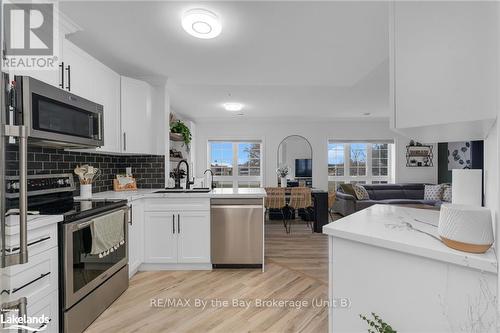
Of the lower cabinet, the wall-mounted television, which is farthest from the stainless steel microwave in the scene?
the wall-mounted television

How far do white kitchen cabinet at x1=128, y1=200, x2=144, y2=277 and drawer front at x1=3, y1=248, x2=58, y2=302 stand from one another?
3.11 feet

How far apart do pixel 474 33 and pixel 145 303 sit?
2675 mm

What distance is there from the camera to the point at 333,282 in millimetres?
1130

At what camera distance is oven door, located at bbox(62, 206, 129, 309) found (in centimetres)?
152

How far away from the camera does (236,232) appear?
2695 millimetres

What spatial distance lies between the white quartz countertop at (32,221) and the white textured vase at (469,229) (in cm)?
186

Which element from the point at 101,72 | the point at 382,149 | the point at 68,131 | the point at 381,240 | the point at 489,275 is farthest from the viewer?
the point at 382,149

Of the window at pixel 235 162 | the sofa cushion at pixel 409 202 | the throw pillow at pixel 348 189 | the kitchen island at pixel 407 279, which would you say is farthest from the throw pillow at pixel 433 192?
the kitchen island at pixel 407 279

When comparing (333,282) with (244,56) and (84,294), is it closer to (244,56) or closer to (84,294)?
(84,294)

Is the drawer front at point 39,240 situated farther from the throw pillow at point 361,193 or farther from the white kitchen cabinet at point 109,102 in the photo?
the throw pillow at point 361,193

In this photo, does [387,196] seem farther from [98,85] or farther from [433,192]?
[98,85]

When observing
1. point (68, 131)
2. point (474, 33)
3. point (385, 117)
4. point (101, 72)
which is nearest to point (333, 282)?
point (474, 33)

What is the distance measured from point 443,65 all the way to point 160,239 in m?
2.78

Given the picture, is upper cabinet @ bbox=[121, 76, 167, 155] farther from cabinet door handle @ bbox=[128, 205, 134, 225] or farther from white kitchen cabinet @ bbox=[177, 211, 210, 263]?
white kitchen cabinet @ bbox=[177, 211, 210, 263]
